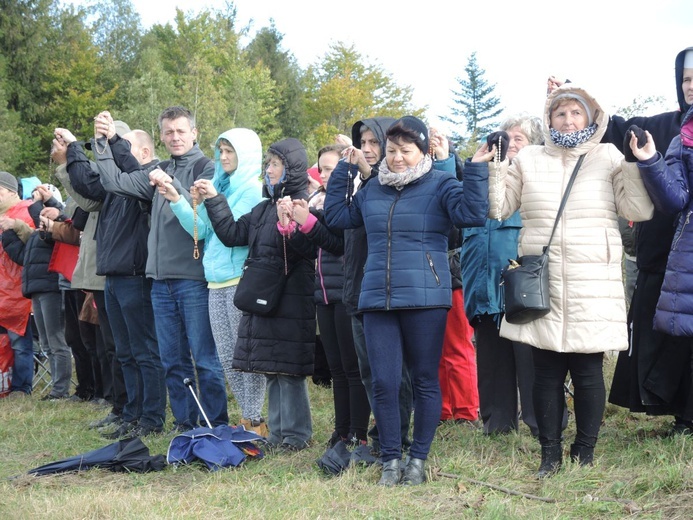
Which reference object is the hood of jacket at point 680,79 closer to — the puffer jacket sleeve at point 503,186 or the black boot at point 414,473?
the puffer jacket sleeve at point 503,186

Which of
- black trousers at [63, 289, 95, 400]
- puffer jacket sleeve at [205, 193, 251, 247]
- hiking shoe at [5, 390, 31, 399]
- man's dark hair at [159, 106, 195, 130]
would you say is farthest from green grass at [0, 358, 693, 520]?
hiking shoe at [5, 390, 31, 399]

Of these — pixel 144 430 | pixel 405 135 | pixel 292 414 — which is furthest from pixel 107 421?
pixel 405 135

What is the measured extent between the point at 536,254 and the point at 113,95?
41364 mm

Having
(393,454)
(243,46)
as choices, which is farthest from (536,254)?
(243,46)

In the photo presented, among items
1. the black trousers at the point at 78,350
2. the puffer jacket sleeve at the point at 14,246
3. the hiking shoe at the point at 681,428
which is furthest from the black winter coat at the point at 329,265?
the puffer jacket sleeve at the point at 14,246

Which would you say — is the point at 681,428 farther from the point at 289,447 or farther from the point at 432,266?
the point at 289,447

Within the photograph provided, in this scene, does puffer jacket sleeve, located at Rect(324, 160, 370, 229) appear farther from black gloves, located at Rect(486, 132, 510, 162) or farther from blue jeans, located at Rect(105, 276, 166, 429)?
blue jeans, located at Rect(105, 276, 166, 429)

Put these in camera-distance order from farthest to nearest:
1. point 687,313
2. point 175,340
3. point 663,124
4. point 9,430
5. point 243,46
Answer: point 243,46, point 9,430, point 175,340, point 663,124, point 687,313

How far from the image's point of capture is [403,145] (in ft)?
17.1

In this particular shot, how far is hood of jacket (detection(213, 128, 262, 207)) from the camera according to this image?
691 centimetres

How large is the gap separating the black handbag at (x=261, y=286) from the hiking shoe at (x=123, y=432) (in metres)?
1.82

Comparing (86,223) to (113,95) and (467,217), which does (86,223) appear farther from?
(113,95)

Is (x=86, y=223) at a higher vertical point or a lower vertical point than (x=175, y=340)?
higher

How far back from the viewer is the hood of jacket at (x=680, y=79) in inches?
207
